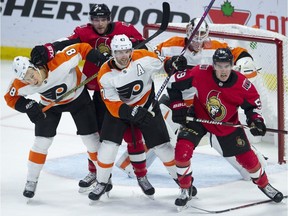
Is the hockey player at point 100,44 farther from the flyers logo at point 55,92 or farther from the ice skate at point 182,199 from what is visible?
the ice skate at point 182,199

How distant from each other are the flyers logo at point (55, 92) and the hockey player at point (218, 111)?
1.85ft

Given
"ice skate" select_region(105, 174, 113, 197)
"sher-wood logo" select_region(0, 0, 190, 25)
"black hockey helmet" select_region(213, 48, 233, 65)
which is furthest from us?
"sher-wood logo" select_region(0, 0, 190, 25)

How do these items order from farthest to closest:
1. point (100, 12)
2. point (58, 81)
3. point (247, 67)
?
1. point (247, 67)
2. point (100, 12)
3. point (58, 81)

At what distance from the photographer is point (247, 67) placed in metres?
5.37

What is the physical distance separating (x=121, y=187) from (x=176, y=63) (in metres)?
0.91

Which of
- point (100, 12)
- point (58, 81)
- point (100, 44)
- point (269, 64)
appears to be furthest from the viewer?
point (269, 64)

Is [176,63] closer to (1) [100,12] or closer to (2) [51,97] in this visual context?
(1) [100,12]

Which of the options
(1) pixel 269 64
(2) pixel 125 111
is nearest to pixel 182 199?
(2) pixel 125 111

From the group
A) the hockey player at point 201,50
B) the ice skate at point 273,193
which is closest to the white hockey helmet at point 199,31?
the hockey player at point 201,50

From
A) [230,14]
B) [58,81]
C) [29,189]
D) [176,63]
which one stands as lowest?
[29,189]

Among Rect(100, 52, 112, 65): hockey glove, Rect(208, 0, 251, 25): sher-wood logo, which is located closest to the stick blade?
Rect(100, 52, 112, 65): hockey glove

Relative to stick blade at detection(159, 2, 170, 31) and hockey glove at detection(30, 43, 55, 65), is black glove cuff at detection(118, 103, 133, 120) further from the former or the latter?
stick blade at detection(159, 2, 170, 31)

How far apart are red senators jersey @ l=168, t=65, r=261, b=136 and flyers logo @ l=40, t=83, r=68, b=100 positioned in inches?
23.0

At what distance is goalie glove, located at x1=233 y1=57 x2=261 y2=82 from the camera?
520 centimetres
